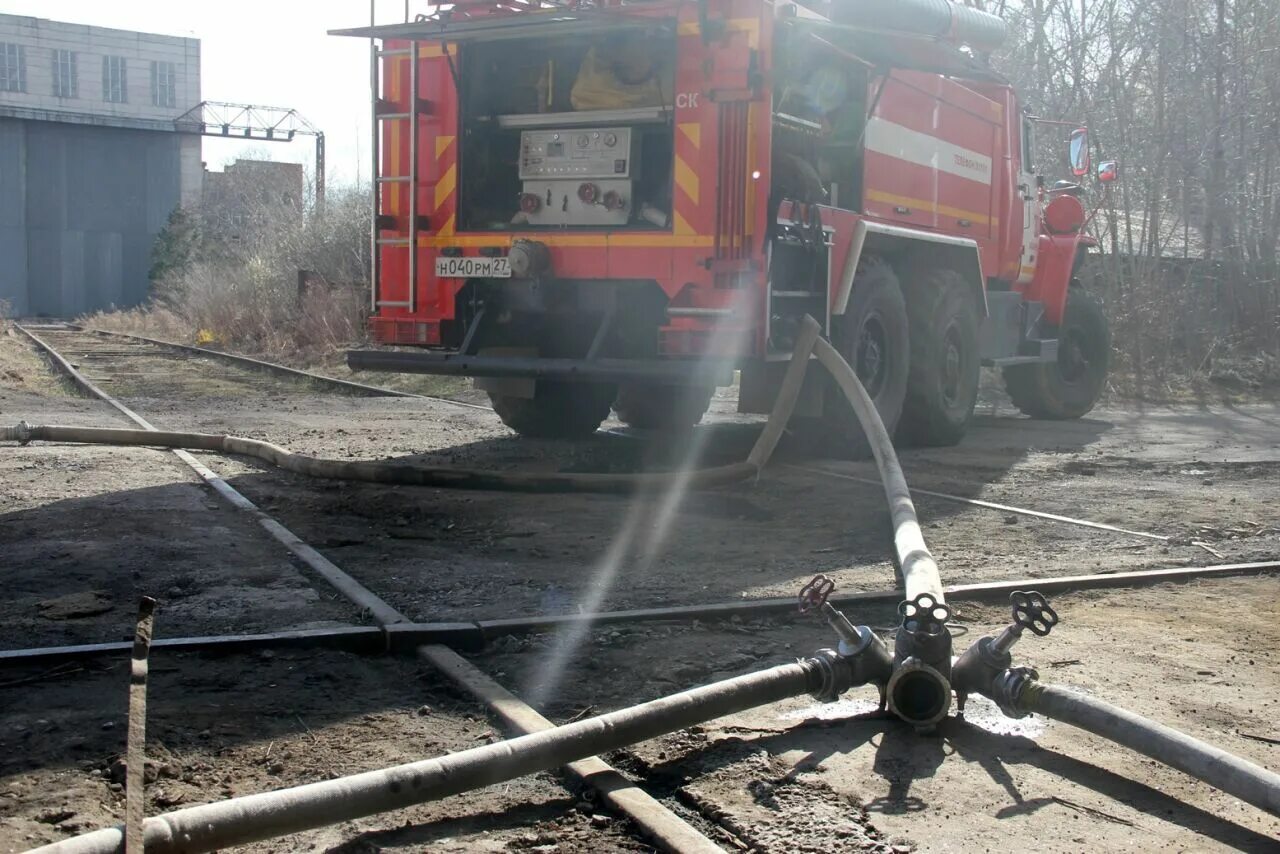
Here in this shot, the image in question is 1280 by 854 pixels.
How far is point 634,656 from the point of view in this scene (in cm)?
405

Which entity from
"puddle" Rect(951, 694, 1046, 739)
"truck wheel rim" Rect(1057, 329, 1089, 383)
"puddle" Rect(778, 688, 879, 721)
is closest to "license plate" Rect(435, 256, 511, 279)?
"puddle" Rect(778, 688, 879, 721)

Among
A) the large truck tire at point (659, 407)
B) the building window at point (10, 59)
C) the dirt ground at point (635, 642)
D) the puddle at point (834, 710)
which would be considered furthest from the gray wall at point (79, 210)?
the puddle at point (834, 710)

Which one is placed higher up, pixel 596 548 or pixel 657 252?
pixel 657 252

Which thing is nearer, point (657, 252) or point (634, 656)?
point (634, 656)

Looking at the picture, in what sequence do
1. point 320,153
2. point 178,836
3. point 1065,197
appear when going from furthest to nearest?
1. point 320,153
2. point 1065,197
3. point 178,836

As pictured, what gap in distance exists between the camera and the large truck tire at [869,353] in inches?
340

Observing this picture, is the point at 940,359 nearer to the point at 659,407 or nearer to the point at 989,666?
the point at 659,407

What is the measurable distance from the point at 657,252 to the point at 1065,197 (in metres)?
6.33

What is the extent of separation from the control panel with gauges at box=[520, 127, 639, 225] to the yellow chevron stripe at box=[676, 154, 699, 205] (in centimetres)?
53

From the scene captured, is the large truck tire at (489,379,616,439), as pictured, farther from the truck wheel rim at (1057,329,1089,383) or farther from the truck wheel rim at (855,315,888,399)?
the truck wheel rim at (1057,329,1089,383)

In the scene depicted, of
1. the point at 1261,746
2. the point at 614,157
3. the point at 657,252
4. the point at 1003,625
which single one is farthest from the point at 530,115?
the point at 1261,746

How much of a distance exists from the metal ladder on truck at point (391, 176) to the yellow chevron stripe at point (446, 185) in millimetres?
136

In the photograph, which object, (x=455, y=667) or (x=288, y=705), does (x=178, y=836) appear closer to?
(x=288, y=705)

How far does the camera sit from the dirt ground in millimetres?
2846
